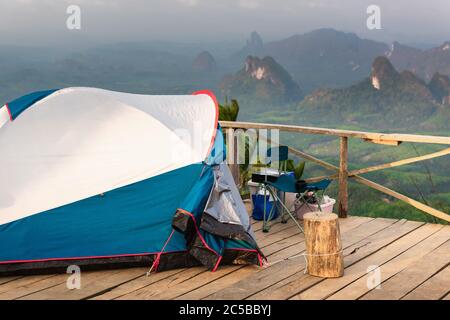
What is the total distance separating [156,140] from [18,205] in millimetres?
961

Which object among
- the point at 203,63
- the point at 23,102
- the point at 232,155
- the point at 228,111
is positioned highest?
the point at 203,63

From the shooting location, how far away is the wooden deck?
3.30 meters

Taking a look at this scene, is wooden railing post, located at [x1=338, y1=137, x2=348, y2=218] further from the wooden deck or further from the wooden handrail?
the wooden deck

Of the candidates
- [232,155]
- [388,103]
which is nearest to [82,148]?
[232,155]

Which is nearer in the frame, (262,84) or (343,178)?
(343,178)

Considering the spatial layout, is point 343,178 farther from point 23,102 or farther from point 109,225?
point 23,102

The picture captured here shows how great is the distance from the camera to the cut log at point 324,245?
351cm

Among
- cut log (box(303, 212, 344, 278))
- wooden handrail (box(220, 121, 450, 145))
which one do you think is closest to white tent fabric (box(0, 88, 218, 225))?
cut log (box(303, 212, 344, 278))

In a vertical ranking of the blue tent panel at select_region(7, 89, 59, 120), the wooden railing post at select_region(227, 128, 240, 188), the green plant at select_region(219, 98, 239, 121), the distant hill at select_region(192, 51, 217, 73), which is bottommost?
the wooden railing post at select_region(227, 128, 240, 188)

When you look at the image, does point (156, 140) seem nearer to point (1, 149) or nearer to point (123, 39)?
point (1, 149)

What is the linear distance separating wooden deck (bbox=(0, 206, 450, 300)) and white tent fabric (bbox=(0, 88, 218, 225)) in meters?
0.53

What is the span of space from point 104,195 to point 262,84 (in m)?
59.1

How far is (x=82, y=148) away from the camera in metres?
3.79

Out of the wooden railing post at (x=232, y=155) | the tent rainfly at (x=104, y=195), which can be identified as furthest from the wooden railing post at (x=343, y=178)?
the tent rainfly at (x=104, y=195)
